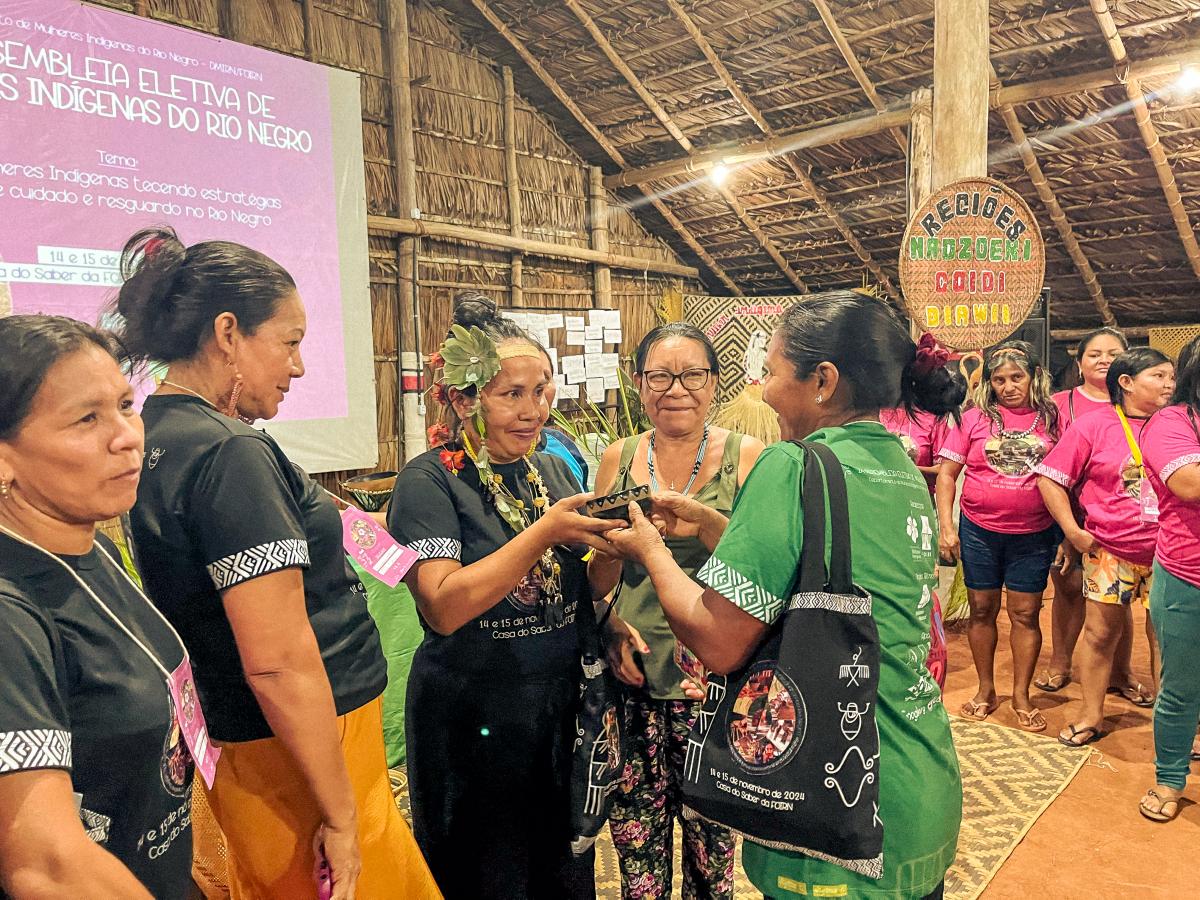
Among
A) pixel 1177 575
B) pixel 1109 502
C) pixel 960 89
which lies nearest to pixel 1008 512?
pixel 1109 502

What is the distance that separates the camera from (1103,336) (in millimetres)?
3674

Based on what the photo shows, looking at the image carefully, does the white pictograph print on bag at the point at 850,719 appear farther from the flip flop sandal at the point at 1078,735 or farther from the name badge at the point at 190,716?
the flip flop sandal at the point at 1078,735

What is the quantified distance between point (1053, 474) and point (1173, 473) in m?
0.82

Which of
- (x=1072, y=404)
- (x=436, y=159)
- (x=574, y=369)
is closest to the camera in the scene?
(x=1072, y=404)

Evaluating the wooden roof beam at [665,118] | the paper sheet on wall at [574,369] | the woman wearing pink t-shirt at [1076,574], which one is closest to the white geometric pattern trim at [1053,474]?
the woman wearing pink t-shirt at [1076,574]

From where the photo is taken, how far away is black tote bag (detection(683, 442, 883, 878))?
114 centimetres

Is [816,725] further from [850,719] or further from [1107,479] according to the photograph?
[1107,479]

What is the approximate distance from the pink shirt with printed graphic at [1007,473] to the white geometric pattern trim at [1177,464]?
34.3 inches

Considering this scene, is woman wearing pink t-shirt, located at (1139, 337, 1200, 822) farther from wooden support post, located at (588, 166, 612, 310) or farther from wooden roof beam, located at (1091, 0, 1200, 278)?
wooden support post, located at (588, 166, 612, 310)

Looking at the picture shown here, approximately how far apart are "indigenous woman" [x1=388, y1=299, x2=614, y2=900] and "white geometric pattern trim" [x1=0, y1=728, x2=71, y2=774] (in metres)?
0.74

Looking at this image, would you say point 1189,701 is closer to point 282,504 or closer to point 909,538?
point 909,538

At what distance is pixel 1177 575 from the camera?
8.50 feet

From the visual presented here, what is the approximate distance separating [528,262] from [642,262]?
4.66 feet

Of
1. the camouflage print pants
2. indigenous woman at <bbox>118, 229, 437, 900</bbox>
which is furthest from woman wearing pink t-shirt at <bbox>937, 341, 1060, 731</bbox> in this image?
indigenous woman at <bbox>118, 229, 437, 900</bbox>
